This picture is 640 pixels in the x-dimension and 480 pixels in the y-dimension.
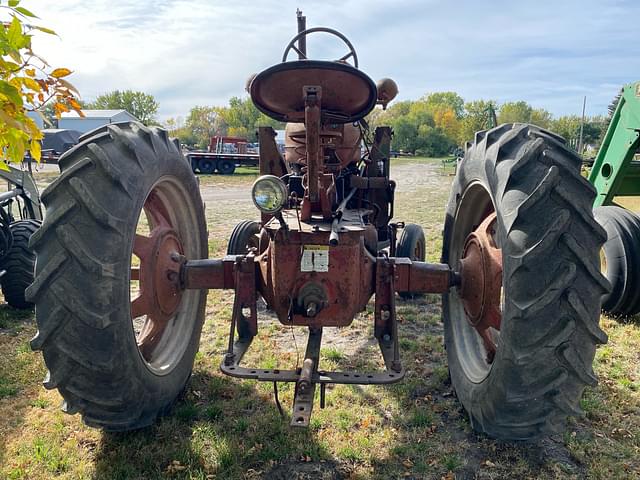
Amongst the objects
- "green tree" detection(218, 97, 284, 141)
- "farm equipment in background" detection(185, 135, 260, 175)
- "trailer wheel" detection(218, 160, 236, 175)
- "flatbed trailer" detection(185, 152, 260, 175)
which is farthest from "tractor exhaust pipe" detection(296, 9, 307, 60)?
"green tree" detection(218, 97, 284, 141)

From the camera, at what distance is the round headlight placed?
2533mm

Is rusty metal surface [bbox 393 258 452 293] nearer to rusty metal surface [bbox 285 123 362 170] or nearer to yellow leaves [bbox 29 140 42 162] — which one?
rusty metal surface [bbox 285 123 362 170]

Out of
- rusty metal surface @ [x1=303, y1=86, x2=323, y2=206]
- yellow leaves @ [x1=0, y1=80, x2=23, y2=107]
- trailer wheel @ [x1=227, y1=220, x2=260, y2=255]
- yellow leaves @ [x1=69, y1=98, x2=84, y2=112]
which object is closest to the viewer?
yellow leaves @ [x1=0, y1=80, x2=23, y2=107]

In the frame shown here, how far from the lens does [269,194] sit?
2.55m

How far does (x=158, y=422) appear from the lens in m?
3.09

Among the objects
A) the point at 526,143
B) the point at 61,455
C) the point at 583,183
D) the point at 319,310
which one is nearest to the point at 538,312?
the point at 583,183

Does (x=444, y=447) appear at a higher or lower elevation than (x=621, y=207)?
lower

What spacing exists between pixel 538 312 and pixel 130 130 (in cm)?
231

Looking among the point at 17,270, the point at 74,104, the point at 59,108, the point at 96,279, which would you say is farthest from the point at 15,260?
the point at 74,104

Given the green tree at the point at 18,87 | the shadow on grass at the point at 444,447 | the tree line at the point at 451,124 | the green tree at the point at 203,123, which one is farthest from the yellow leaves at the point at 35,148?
the green tree at the point at 203,123

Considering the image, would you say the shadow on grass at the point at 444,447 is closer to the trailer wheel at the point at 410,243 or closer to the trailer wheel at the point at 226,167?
the trailer wheel at the point at 410,243

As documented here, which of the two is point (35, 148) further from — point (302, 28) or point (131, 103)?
point (131, 103)

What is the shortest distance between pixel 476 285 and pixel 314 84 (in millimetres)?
1560

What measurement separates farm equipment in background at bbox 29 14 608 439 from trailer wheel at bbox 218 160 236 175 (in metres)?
26.1
